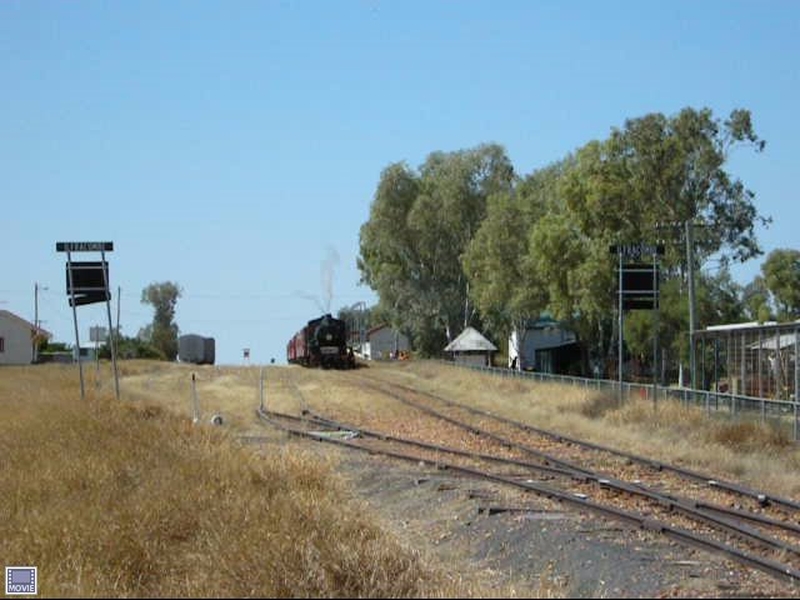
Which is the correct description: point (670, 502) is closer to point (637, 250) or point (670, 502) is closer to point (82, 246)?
point (637, 250)

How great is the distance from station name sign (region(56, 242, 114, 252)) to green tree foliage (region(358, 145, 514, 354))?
51102 mm

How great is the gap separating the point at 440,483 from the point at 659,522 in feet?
15.6

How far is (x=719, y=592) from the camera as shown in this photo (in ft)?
32.7

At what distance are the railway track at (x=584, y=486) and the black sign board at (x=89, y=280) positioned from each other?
5.47 m

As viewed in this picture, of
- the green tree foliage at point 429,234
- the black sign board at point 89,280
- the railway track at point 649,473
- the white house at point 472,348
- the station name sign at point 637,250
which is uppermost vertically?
the green tree foliage at point 429,234

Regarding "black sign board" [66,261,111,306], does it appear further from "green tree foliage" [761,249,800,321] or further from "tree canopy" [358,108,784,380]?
"green tree foliage" [761,249,800,321]

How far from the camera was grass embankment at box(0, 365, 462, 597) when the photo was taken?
29.1 feet

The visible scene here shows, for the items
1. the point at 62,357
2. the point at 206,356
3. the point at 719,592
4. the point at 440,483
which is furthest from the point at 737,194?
the point at 62,357

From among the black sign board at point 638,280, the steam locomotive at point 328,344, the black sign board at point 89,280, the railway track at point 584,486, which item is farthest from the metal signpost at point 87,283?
the steam locomotive at point 328,344

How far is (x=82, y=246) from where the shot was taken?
97.6 ft

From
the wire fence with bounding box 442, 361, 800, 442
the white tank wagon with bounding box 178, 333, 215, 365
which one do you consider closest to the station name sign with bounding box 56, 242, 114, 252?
the wire fence with bounding box 442, 361, 800, 442

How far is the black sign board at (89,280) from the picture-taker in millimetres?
30281

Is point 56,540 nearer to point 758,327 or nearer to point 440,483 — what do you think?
point 440,483

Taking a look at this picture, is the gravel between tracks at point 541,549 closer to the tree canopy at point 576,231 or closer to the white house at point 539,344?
the tree canopy at point 576,231
